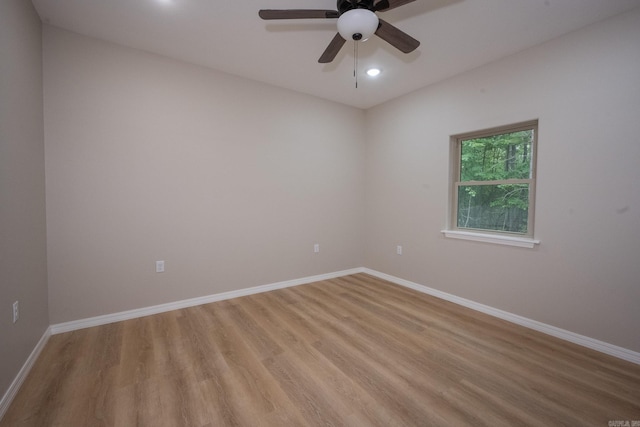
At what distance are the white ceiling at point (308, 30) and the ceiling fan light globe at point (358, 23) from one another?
0.54 meters

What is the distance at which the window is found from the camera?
2.65 metres

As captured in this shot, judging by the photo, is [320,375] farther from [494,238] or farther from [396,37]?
[396,37]

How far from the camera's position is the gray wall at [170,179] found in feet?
7.67

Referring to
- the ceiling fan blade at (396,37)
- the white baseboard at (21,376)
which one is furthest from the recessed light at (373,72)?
the white baseboard at (21,376)

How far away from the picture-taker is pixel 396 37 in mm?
1830

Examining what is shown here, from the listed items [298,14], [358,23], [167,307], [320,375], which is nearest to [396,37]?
[358,23]

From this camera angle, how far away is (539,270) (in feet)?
8.05

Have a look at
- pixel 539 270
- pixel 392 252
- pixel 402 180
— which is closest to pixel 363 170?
pixel 402 180

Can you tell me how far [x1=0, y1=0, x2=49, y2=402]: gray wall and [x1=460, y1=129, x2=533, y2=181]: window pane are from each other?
13.1ft

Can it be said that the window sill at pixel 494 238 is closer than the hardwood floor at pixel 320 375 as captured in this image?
No

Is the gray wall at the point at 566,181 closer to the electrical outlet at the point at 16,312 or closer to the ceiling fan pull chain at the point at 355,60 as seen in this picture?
the ceiling fan pull chain at the point at 355,60

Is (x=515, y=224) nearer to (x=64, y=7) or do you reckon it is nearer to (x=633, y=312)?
(x=633, y=312)

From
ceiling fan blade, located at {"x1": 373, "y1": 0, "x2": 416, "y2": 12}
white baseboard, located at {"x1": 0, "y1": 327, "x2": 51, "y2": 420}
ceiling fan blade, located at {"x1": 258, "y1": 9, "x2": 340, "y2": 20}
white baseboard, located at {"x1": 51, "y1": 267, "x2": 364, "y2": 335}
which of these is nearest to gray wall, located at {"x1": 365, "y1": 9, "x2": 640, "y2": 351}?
ceiling fan blade, located at {"x1": 373, "y1": 0, "x2": 416, "y2": 12}

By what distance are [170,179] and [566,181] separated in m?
3.77
